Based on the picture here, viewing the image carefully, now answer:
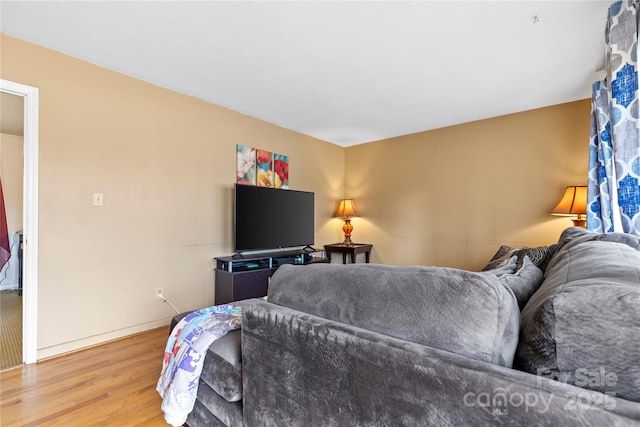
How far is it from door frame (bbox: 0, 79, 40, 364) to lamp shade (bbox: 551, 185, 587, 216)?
4.59 m

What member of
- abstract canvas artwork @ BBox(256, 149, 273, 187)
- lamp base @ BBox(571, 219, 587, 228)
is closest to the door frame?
abstract canvas artwork @ BBox(256, 149, 273, 187)

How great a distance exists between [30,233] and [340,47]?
2.67 meters

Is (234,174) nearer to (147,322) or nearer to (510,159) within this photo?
(147,322)

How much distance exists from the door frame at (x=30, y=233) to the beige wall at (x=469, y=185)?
153 inches

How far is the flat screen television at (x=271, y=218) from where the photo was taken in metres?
3.26

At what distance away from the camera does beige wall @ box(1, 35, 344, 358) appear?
2.26 metres

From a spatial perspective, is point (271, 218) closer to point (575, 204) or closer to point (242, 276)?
point (242, 276)

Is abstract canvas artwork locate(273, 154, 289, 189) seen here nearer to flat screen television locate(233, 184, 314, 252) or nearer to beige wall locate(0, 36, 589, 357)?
beige wall locate(0, 36, 589, 357)

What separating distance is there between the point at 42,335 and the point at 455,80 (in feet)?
13.1

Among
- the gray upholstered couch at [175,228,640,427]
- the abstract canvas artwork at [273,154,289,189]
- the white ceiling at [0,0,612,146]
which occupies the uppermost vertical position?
the white ceiling at [0,0,612,146]

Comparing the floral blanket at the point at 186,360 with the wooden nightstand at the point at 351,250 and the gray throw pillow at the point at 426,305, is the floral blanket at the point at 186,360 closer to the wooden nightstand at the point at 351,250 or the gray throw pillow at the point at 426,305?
the gray throw pillow at the point at 426,305

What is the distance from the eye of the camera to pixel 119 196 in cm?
260

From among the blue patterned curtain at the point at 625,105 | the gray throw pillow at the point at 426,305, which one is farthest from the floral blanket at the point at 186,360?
the blue patterned curtain at the point at 625,105

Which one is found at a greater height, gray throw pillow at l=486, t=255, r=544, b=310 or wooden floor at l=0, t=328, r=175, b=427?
gray throw pillow at l=486, t=255, r=544, b=310
